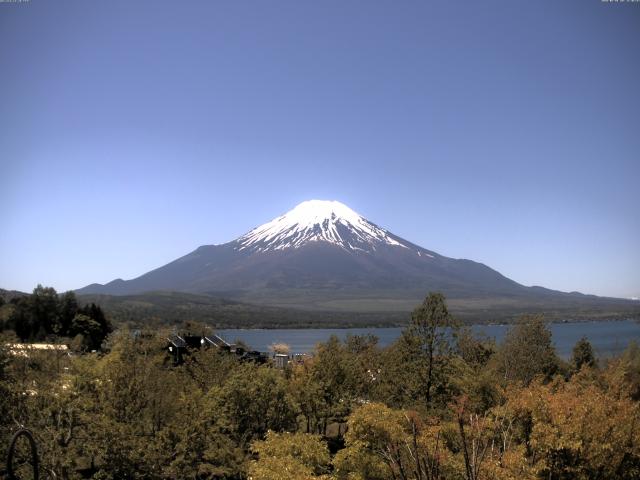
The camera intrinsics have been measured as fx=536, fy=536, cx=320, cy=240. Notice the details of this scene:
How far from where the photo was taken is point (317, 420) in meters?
31.2

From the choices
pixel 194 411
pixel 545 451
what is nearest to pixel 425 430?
pixel 545 451

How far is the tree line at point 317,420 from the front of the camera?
18312 mm

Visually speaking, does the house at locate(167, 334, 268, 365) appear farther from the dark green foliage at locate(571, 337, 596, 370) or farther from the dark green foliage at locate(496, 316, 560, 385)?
the dark green foliage at locate(571, 337, 596, 370)

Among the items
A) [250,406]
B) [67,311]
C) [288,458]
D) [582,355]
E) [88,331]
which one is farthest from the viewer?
[67,311]

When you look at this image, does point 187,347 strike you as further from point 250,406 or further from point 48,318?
point 48,318

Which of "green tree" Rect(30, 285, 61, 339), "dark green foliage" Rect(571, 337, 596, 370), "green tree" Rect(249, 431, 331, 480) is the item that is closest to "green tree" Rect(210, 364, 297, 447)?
"green tree" Rect(249, 431, 331, 480)

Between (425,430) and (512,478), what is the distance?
5.52 metres

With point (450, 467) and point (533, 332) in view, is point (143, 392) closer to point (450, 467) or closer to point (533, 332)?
point (450, 467)

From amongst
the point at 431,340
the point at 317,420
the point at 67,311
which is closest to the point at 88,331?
the point at 67,311

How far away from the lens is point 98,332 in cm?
7625

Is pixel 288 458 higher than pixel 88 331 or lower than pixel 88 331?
higher

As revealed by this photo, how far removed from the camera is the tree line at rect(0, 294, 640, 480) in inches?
721

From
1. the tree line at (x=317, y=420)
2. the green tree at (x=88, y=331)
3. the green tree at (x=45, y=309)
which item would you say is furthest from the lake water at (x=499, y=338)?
the tree line at (x=317, y=420)

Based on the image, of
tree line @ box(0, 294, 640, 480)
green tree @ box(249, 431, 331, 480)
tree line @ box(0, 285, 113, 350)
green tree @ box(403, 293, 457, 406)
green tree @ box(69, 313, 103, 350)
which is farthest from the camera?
tree line @ box(0, 285, 113, 350)
